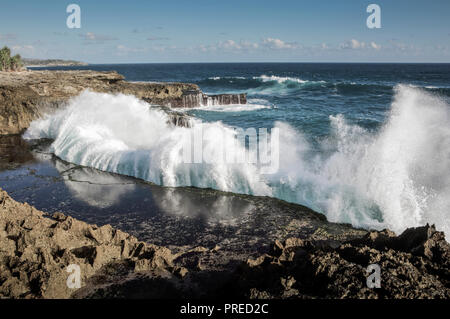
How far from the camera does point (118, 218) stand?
5664 mm

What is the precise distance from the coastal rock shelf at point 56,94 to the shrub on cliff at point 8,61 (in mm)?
18418

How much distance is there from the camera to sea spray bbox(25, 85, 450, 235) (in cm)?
598

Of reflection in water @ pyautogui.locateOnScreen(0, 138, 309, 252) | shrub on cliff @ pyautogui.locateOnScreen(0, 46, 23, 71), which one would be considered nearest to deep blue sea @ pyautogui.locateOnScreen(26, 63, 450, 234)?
reflection in water @ pyautogui.locateOnScreen(0, 138, 309, 252)

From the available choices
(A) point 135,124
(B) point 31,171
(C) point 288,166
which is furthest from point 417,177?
(B) point 31,171

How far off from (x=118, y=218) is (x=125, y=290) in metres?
2.49

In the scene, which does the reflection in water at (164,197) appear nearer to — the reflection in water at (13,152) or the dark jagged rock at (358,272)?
the dark jagged rock at (358,272)

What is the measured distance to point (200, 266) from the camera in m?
3.90

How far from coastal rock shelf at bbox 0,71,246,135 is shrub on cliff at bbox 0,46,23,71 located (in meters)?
18.4

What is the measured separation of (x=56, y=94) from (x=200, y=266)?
1672 centimetres

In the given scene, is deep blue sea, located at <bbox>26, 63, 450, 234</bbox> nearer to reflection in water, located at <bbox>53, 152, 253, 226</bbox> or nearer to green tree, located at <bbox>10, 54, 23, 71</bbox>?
reflection in water, located at <bbox>53, 152, 253, 226</bbox>

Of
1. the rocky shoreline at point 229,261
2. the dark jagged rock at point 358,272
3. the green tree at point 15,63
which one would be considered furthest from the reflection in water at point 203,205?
the green tree at point 15,63

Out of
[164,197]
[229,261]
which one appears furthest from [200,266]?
[164,197]

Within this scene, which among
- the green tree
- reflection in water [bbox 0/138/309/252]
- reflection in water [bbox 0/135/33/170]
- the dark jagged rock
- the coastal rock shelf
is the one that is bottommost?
reflection in water [bbox 0/138/309/252]
